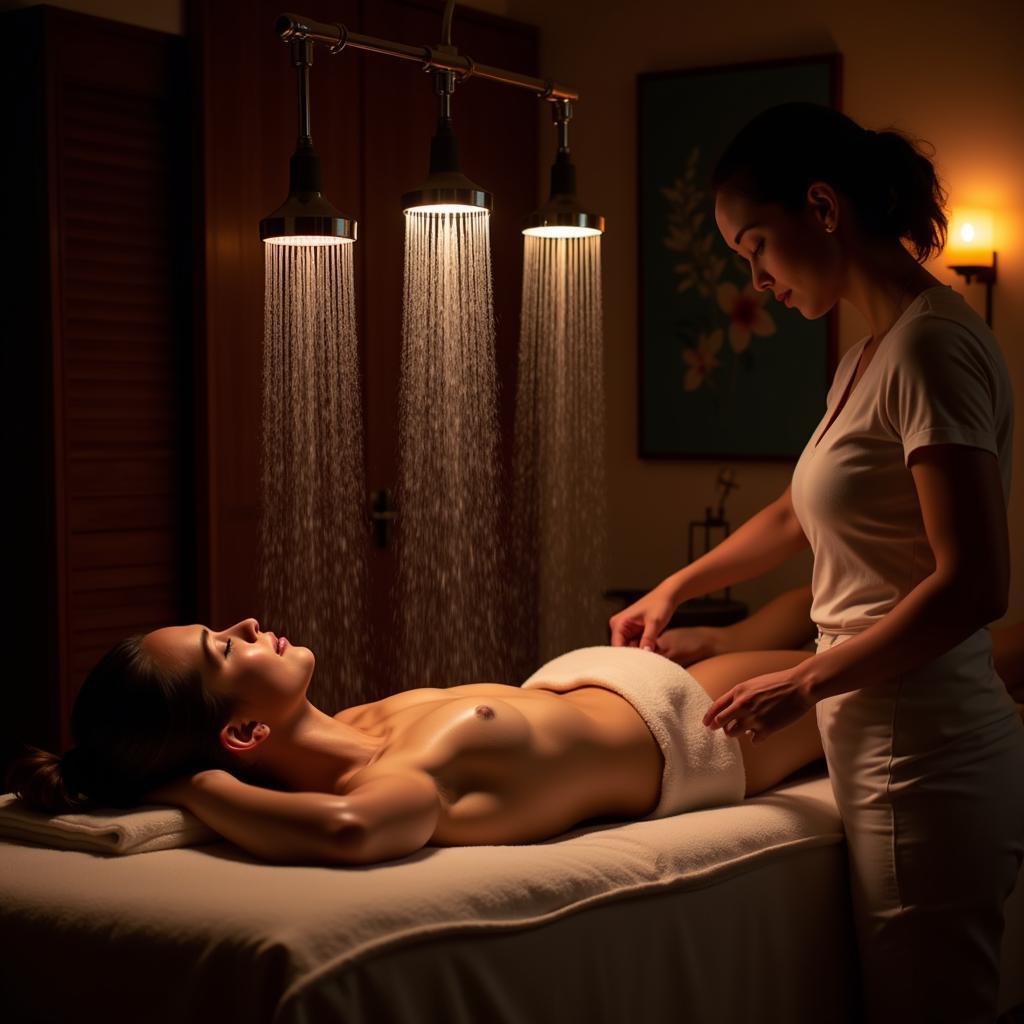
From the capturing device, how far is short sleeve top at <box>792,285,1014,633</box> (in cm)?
169

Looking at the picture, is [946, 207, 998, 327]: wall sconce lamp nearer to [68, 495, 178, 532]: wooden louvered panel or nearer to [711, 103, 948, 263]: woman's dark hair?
[711, 103, 948, 263]: woman's dark hair

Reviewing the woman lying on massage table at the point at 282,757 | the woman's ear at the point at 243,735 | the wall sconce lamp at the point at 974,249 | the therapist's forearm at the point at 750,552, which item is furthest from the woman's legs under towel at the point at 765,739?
the wall sconce lamp at the point at 974,249

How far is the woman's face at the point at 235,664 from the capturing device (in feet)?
6.32

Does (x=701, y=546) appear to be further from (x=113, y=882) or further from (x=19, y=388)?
(x=113, y=882)

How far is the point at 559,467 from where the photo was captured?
14.1 ft

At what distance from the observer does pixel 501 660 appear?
14.0 feet

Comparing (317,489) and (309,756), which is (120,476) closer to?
(317,489)

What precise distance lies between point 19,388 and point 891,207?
216 cm

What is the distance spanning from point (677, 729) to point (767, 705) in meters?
0.39

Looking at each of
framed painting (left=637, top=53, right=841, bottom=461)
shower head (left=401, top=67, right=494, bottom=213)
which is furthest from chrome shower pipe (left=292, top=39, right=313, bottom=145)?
framed painting (left=637, top=53, right=841, bottom=461)

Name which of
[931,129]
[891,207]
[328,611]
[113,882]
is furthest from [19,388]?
[931,129]

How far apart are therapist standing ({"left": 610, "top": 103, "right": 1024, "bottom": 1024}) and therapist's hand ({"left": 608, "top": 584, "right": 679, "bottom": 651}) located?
0.52 m

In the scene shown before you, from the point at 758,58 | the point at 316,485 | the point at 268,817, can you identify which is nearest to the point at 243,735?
the point at 268,817

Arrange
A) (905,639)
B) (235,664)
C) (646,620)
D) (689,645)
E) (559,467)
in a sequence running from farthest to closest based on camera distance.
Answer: (559,467), (689,645), (646,620), (235,664), (905,639)
